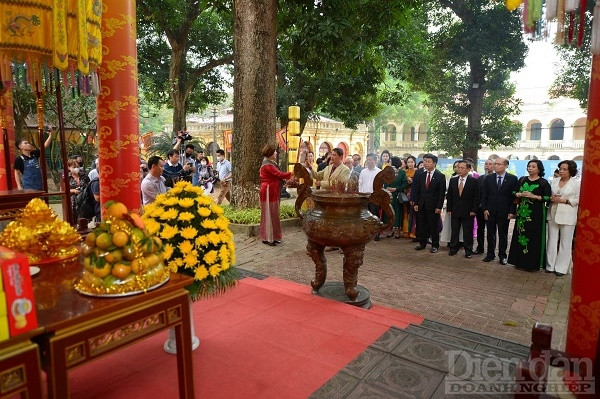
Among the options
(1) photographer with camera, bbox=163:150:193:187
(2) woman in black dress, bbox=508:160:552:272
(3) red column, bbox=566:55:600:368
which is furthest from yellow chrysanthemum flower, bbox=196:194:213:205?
(2) woman in black dress, bbox=508:160:552:272

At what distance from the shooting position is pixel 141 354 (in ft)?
9.25

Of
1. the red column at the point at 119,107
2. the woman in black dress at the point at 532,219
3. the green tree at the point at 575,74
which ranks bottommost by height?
the woman in black dress at the point at 532,219

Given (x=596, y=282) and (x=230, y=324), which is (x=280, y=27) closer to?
(x=230, y=324)

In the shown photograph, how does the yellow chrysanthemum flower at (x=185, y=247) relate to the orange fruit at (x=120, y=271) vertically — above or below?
below

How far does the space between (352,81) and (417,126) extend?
25.6 metres

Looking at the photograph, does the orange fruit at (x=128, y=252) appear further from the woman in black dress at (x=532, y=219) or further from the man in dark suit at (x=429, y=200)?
the man in dark suit at (x=429, y=200)

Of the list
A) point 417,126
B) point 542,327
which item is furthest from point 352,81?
point 417,126

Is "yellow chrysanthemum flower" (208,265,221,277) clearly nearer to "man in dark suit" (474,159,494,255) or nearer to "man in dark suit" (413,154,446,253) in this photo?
"man in dark suit" (413,154,446,253)

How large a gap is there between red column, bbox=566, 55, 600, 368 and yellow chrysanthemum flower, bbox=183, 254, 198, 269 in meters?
2.36

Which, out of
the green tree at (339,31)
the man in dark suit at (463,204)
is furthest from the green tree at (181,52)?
the man in dark suit at (463,204)

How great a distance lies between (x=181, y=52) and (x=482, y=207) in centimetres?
1198

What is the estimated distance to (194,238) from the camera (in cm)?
279

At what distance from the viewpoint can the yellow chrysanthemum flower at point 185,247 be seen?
273 centimetres

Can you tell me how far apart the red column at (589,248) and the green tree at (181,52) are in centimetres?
1357
